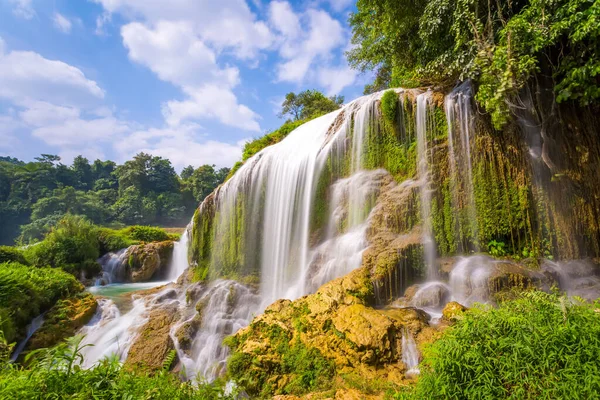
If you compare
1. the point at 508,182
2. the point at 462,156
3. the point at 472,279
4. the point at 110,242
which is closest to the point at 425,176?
the point at 462,156

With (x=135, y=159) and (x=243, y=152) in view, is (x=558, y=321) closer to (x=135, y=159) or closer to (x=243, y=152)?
(x=243, y=152)

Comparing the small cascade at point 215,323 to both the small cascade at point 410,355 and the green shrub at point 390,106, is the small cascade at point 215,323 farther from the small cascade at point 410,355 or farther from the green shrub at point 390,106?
the green shrub at point 390,106

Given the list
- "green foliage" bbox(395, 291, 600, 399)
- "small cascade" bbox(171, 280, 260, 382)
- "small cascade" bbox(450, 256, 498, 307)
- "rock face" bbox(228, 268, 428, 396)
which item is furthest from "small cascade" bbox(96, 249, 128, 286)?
"green foliage" bbox(395, 291, 600, 399)

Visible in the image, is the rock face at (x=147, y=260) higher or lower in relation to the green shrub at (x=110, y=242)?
lower

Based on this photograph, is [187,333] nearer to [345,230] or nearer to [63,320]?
[63,320]

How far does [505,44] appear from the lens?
235 inches

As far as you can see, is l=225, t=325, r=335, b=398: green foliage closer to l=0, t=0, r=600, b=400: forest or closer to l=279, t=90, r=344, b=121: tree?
l=0, t=0, r=600, b=400: forest

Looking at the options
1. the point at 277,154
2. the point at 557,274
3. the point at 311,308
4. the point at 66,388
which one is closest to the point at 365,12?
the point at 277,154

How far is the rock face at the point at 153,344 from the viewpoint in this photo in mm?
5720

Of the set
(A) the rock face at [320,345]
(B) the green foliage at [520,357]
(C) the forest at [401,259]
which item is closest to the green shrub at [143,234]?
(C) the forest at [401,259]

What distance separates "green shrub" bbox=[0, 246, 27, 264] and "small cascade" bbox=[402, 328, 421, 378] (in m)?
15.0

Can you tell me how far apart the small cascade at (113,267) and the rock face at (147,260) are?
1.20 ft

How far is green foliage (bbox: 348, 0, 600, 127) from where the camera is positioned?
5.46m

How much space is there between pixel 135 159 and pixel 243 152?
133 feet
